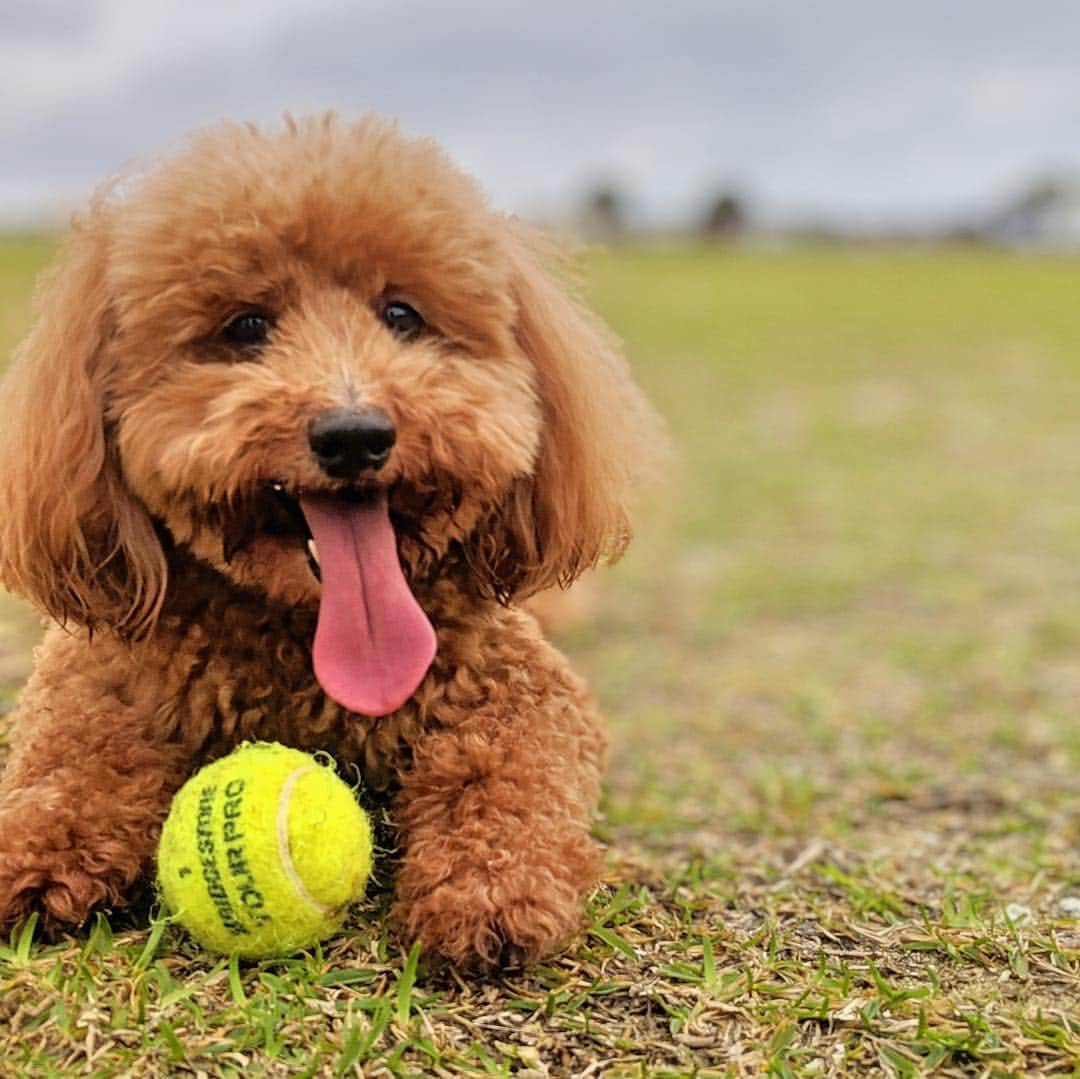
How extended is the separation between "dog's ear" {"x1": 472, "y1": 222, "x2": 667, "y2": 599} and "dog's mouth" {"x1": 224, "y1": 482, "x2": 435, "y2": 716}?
25 centimetres

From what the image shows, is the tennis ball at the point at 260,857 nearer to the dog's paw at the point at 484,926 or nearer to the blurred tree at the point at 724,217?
the dog's paw at the point at 484,926

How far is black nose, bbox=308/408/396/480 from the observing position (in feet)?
6.80

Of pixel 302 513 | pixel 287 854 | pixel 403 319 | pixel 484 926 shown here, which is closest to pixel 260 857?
pixel 287 854

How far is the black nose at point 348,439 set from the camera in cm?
207

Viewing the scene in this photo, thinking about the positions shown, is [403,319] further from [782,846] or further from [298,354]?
[782,846]

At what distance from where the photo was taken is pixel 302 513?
87.8 inches

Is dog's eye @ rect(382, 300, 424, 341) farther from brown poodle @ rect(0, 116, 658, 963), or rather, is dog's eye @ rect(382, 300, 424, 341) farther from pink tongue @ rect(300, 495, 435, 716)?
pink tongue @ rect(300, 495, 435, 716)

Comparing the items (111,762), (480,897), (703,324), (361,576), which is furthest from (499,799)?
(703,324)

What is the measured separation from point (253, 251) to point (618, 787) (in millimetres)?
1970

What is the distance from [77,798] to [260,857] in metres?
0.39

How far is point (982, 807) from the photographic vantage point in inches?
137

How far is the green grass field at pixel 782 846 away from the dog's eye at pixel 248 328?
826 millimetres

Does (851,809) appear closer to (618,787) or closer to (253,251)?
(618,787)

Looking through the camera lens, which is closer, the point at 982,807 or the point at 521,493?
the point at 521,493
